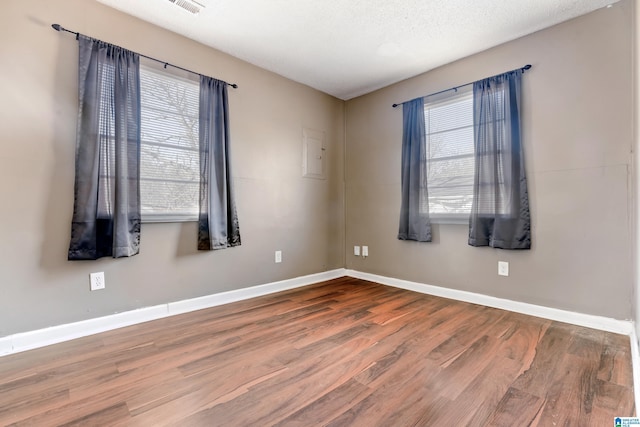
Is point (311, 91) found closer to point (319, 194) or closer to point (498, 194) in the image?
point (319, 194)

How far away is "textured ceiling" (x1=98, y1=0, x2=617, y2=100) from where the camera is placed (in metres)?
2.26

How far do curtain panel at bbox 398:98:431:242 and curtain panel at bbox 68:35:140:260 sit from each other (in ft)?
8.56

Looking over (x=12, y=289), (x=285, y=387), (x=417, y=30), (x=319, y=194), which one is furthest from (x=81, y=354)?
(x=417, y=30)

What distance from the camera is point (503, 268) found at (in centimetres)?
276

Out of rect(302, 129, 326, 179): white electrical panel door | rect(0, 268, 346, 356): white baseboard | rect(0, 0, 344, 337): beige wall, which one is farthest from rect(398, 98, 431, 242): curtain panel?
rect(0, 268, 346, 356): white baseboard

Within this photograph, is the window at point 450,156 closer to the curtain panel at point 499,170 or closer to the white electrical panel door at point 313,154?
the curtain panel at point 499,170

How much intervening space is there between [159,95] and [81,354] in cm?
198

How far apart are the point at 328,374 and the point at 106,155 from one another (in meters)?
2.15

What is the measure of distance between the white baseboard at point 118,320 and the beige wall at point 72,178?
5 centimetres

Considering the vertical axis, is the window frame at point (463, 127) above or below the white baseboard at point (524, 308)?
above

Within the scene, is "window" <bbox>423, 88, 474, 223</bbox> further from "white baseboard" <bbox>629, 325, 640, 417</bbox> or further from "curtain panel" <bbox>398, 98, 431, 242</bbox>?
"white baseboard" <bbox>629, 325, 640, 417</bbox>

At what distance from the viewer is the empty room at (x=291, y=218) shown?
1547mm

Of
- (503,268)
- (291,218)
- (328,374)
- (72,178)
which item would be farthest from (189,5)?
(503,268)

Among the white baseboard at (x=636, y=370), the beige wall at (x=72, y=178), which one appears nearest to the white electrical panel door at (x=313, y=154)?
the beige wall at (x=72, y=178)
